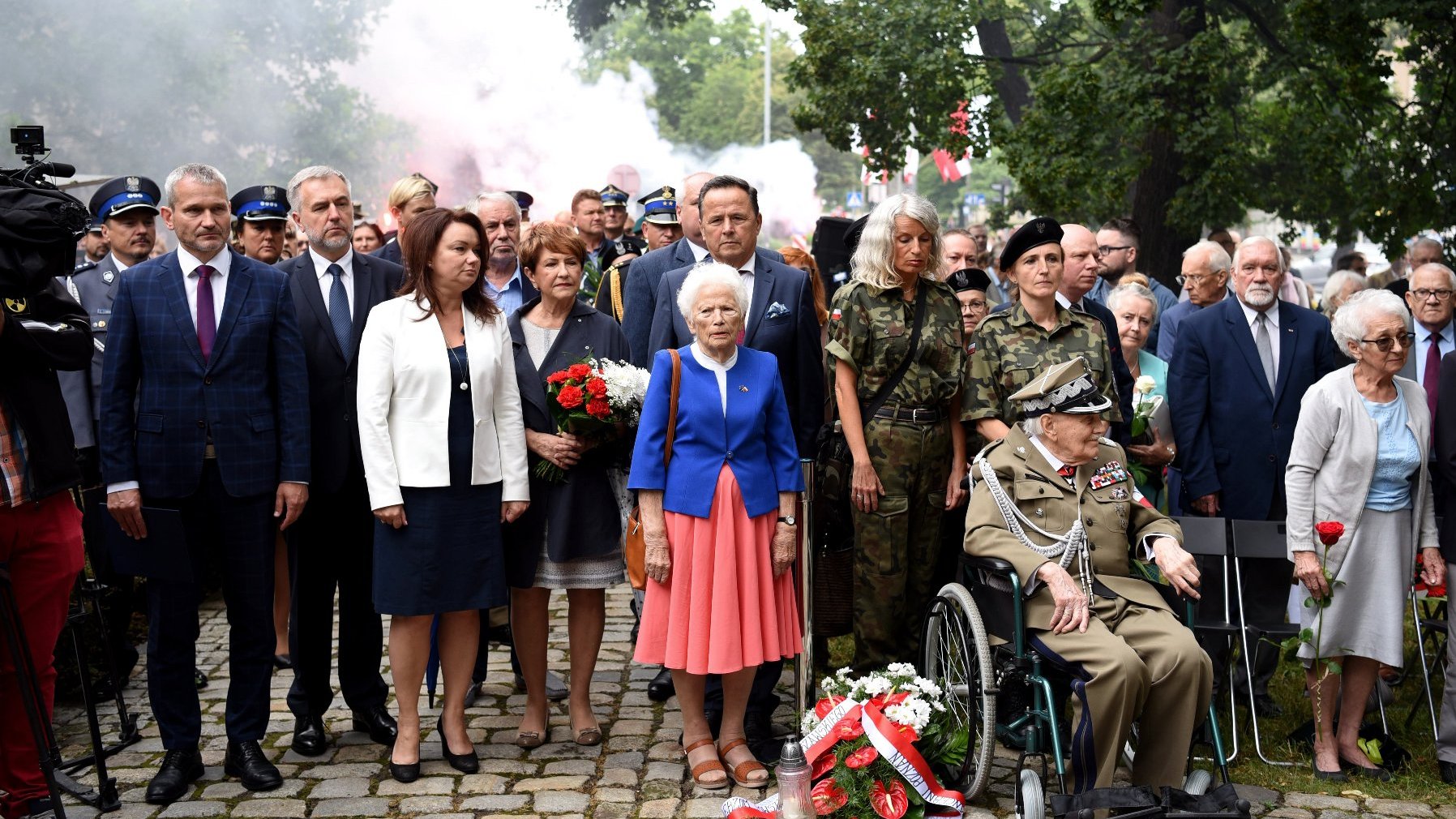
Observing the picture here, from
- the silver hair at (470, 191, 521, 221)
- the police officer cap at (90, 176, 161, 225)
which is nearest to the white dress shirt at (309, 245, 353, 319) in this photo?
the silver hair at (470, 191, 521, 221)

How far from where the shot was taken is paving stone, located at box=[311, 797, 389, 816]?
5.57 meters

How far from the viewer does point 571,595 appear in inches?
253

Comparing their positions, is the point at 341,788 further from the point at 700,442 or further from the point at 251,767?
the point at 700,442

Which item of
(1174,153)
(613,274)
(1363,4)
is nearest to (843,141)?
(1174,153)

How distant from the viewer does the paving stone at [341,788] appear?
5.79m

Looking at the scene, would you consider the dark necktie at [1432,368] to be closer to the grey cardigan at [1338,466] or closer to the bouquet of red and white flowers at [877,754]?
the grey cardigan at [1338,466]

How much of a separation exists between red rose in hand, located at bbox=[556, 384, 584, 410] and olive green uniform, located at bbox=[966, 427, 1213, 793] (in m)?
1.65

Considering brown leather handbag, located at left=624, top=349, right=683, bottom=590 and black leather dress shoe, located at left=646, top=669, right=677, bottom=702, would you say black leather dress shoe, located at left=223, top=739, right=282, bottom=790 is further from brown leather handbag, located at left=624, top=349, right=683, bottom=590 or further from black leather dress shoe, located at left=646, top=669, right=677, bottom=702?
black leather dress shoe, located at left=646, top=669, right=677, bottom=702

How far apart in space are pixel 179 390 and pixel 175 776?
1.54 m

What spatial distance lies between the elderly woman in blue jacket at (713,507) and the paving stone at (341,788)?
4.10 feet

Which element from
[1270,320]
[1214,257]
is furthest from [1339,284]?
[1270,320]

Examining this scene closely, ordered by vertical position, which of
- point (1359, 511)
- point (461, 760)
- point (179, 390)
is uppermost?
point (179, 390)

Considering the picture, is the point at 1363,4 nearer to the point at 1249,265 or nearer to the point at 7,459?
the point at 1249,265

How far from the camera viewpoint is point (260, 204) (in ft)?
23.0
